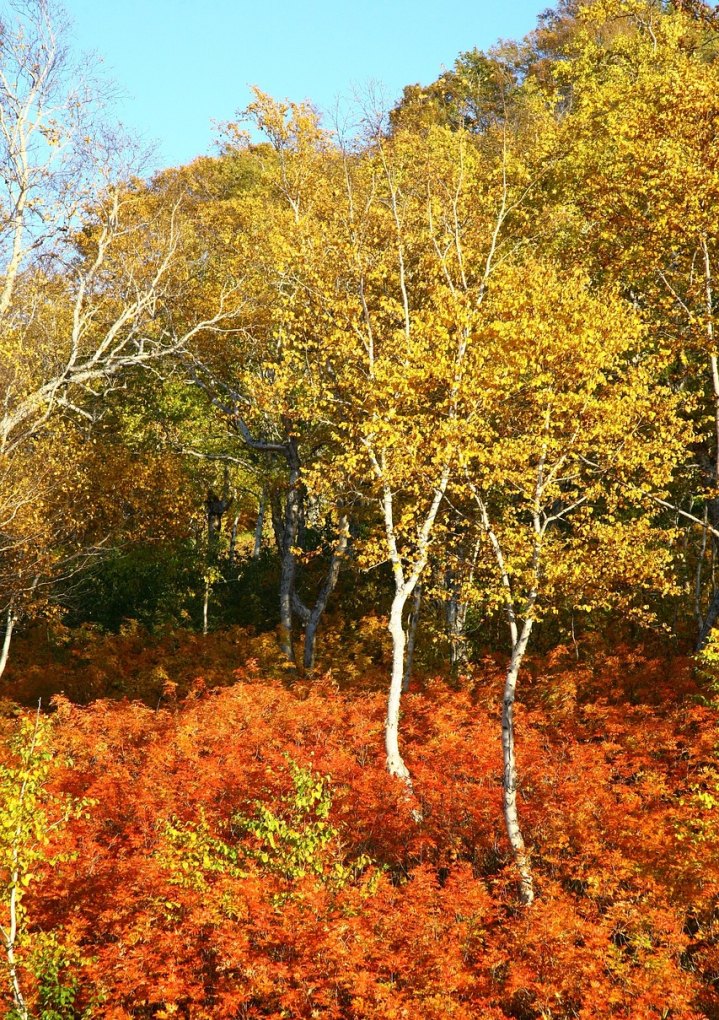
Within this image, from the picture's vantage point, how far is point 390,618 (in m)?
17.7

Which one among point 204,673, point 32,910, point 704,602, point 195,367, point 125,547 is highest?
point 195,367

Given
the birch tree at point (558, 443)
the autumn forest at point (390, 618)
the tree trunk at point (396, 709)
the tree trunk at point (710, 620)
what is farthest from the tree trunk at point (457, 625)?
the birch tree at point (558, 443)

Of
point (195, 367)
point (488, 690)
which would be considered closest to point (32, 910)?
point (488, 690)

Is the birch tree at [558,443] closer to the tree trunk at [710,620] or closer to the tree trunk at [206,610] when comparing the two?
the tree trunk at [710,620]

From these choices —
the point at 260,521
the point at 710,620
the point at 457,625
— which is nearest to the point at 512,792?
the point at 710,620

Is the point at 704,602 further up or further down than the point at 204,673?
further up

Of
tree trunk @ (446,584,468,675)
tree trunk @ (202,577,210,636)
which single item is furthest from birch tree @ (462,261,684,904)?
tree trunk @ (202,577,210,636)

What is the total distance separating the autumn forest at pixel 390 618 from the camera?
10.5m

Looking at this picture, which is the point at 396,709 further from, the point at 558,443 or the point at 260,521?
the point at 260,521

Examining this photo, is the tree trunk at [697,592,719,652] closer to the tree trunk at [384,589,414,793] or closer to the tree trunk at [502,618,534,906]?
the tree trunk at [502,618,534,906]

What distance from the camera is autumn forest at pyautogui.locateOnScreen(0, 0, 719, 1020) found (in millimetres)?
10469

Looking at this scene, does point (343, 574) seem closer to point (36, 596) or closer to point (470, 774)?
point (36, 596)

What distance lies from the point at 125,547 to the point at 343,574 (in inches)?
315

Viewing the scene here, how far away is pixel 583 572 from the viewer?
12844 millimetres
